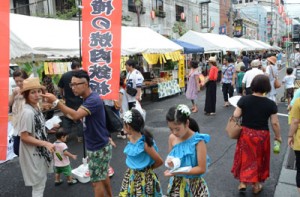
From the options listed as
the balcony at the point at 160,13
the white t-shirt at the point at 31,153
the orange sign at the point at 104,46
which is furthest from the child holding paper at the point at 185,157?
the balcony at the point at 160,13

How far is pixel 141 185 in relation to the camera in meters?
2.70

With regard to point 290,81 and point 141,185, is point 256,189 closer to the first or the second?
point 141,185

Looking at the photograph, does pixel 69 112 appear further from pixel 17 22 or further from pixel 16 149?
pixel 17 22

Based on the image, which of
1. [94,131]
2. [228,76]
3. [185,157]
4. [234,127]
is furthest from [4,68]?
[228,76]

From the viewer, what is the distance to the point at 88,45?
449cm

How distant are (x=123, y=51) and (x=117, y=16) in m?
4.39

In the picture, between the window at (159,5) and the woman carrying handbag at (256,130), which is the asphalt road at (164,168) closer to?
the woman carrying handbag at (256,130)

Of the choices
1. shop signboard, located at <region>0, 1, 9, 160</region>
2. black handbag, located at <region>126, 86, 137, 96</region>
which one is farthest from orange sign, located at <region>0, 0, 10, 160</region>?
black handbag, located at <region>126, 86, 137, 96</region>

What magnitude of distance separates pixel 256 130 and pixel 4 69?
3.07 m

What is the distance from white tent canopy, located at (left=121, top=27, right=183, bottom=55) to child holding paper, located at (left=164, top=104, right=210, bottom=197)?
6.69m

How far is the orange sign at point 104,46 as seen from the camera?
446cm

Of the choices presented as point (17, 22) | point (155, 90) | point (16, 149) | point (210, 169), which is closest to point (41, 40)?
point (17, 22)

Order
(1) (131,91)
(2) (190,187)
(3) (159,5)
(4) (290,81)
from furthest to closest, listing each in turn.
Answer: (3) (159,5) < (4) (290,81) < (1) (131,91) < (2) (190,187)

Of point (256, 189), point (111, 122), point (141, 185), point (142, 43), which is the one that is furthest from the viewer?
point (142, 43)
